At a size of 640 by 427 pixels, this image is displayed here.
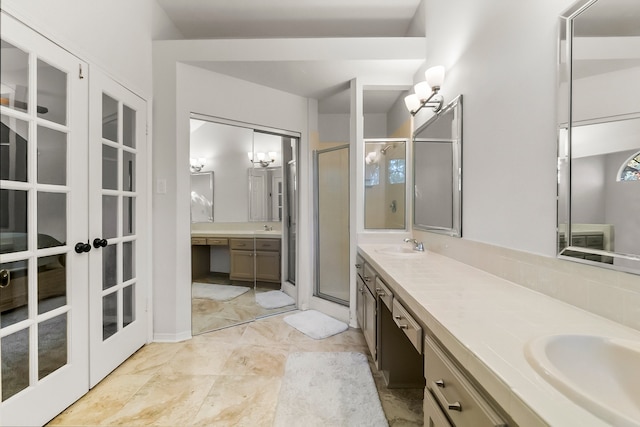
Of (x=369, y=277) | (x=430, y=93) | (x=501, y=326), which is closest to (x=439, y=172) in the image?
(x=430, y=93)

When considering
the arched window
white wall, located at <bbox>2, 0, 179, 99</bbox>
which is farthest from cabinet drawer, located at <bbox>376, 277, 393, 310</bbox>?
white wall, located at <bbox>2, 0, 179, 99</bbox>

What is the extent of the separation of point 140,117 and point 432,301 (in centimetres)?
245

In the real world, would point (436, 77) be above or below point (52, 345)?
above

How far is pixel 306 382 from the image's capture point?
1.78 meters

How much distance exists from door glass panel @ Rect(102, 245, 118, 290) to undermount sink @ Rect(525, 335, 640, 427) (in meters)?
2.28

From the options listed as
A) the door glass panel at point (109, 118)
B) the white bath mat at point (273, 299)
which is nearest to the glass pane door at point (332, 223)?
the white bath mat at point (273, 299)

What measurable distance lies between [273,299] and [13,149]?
2389 mm

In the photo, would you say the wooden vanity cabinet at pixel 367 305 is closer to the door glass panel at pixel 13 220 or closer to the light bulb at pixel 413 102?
the light bulb at pixel 413 102

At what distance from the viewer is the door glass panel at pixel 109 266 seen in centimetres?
183

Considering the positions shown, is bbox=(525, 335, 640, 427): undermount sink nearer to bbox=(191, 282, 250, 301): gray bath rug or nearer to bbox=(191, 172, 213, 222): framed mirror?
bbox=(191, 282, 250, 301): gray bath rug

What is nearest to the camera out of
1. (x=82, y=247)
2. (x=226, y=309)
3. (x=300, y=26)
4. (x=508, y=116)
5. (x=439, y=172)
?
(x=508, y=116)

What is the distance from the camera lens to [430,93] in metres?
1.93

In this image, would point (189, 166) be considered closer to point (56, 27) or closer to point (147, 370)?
point (56, 27)

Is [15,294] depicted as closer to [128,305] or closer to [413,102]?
[128,305]
